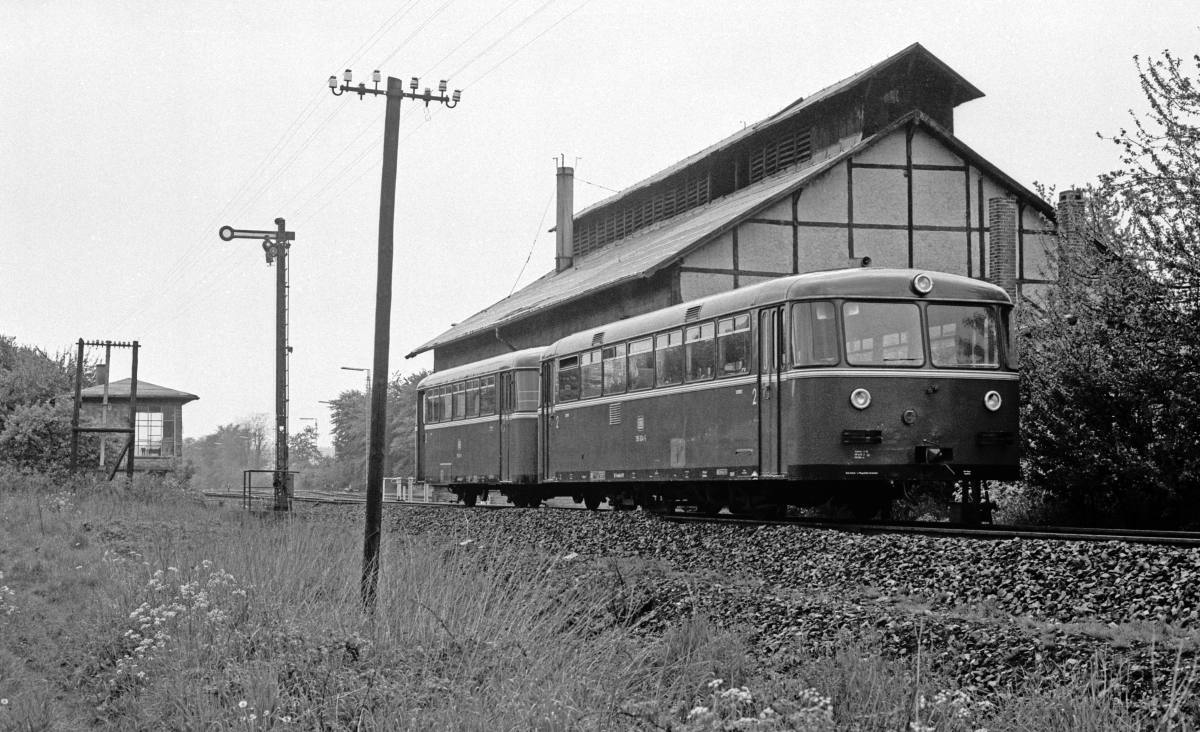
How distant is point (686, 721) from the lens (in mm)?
6637

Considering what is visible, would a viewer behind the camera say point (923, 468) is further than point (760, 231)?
No

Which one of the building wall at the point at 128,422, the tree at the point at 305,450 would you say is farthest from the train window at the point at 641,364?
the tree at the point at 305,450

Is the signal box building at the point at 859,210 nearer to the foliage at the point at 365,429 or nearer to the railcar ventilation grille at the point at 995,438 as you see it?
the railcar ventilation grille at the point at 995,438

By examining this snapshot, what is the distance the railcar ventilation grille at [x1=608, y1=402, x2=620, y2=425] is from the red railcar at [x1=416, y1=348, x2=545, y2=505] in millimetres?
4010

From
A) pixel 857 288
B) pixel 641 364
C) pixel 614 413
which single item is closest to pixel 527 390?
pixel 614 413

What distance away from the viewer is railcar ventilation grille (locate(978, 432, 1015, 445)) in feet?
46.2

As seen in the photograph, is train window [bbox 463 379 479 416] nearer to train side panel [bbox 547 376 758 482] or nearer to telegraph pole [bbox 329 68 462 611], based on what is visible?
train side panel [bbox 547 376 758 482]

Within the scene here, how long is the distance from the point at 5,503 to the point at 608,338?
373 inches

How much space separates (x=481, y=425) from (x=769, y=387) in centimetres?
1168

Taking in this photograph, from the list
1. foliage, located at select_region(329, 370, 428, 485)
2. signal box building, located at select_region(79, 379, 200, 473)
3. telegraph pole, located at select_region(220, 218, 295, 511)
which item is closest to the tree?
foliage, located at select_region(329, 370, 428, 485)

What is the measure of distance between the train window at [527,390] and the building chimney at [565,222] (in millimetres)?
19989

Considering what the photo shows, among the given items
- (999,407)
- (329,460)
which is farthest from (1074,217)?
(329,460)

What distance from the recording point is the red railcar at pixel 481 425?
914 inches

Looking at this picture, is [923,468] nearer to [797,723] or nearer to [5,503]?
[797,723]
